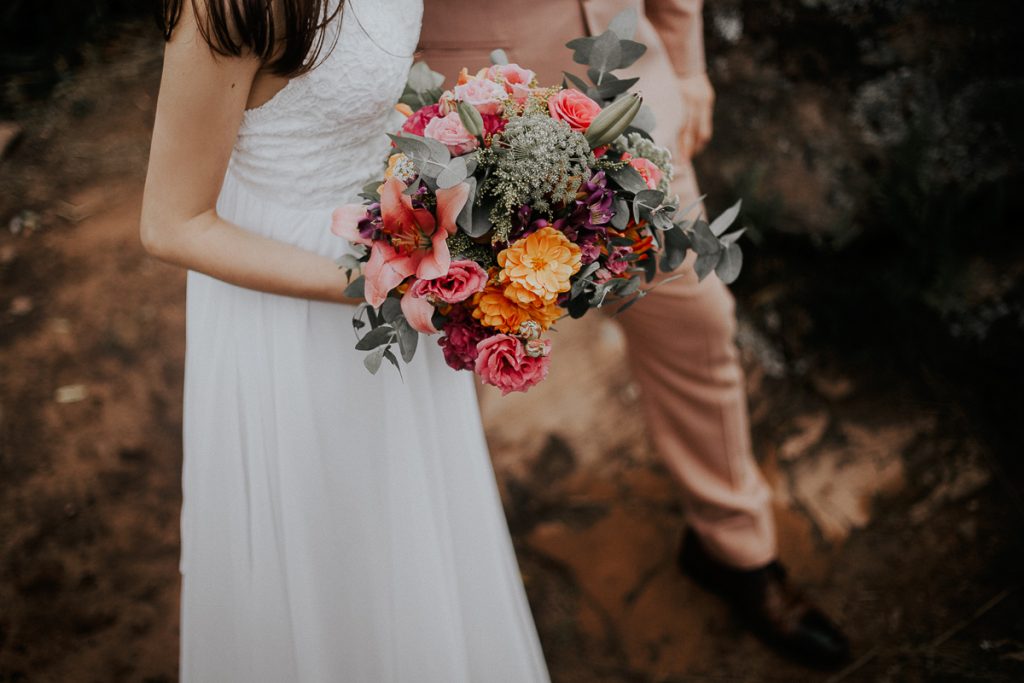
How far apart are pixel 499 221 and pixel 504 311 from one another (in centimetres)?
13

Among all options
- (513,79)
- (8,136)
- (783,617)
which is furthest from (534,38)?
(8,136)

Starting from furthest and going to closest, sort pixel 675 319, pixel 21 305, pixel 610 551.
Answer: pixel 21 305 → pixel 610 551 → pixel 675 319

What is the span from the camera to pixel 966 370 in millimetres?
2686

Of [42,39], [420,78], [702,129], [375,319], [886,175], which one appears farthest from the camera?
[42,39]

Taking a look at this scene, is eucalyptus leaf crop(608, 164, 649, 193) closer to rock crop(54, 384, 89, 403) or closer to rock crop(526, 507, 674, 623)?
rock crop(526, 507, 674, 623)

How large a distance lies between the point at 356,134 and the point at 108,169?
8.00 feet

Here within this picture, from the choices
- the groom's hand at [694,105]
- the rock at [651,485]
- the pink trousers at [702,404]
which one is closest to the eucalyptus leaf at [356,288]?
the pink trousers at [702,404]

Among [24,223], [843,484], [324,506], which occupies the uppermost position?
[324,506]

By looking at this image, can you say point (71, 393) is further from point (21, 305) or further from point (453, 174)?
point (453, 174)

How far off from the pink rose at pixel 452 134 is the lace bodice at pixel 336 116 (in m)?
0.24

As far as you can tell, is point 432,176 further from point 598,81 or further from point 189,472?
point 189,472

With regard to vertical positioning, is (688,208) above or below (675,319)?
above

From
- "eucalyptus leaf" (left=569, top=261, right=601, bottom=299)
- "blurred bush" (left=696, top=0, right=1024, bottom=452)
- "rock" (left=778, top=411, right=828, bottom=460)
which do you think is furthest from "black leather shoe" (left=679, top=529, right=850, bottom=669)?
"eucalyptus leaf" (left=569, top=261, right=601, bottom=299)

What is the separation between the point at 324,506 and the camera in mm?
1586
